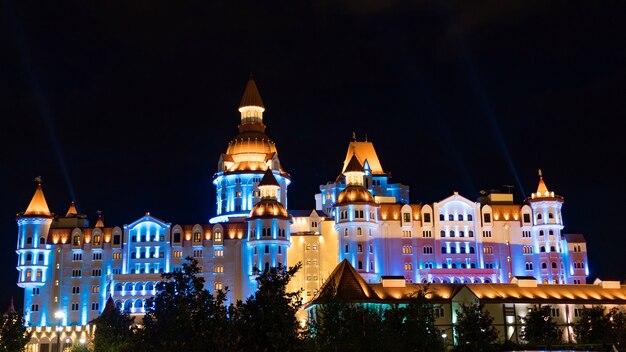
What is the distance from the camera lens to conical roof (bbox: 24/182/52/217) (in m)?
121

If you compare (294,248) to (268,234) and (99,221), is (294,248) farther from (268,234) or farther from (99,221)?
(99,221)

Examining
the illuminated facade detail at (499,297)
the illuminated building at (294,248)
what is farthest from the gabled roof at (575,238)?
the illuminated facade detail at (499,297)

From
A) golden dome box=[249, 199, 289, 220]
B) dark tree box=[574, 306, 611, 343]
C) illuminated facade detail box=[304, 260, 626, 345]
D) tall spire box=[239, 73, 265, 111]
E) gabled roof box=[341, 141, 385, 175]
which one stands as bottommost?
dark tree box=[574, 306, 611, 343]

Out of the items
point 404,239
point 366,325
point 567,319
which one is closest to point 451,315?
point 567,319

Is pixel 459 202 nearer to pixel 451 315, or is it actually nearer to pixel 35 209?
pixel 451 315

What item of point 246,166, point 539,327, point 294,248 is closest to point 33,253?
point 246,166

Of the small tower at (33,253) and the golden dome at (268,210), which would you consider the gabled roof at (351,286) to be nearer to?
the golden dome at (268,210)

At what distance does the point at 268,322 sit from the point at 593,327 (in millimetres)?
49206

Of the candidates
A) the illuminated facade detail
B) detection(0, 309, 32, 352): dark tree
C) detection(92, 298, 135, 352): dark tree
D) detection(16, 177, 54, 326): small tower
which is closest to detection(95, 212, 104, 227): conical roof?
detection(16, 177, 54, 326): small tower

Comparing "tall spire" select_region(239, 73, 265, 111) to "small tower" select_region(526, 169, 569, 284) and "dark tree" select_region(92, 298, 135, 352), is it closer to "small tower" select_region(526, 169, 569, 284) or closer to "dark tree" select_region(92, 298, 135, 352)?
"small tower" select_region(526, 169, 569, 284)

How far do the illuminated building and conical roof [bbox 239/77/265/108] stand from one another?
16.9 meters

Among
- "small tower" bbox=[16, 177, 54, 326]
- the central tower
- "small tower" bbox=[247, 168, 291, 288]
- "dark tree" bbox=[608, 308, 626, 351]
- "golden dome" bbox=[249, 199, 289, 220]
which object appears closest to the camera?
"dark tree" bbox=[608, 308, 626, 351]

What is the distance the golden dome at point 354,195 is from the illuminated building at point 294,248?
0.58ft

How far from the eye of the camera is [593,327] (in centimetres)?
8312
